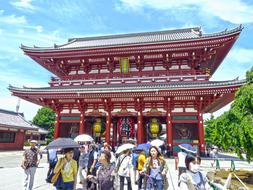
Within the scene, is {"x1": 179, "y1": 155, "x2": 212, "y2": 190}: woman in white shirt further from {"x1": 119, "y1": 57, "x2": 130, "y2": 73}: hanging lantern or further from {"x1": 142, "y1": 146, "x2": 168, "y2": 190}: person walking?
{"x1": 119, "y1": 57, "x2": 130, "y2": 73}: hanging lantern

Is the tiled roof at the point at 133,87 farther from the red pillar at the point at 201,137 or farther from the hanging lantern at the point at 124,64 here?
the red pillar at the point at 201,137

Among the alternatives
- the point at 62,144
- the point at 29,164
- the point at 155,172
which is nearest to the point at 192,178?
the point at 155,172

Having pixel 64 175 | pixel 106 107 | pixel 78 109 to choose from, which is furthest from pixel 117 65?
pixel 64 175

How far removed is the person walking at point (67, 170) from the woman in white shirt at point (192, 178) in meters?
2.48

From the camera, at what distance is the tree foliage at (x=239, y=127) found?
8258mm

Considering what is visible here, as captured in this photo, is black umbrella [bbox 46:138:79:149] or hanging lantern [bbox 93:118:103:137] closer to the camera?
black umbrella [bbox 46:138:79:149]

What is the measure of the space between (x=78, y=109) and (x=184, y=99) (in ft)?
33.6

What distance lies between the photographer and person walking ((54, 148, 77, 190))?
171 inches

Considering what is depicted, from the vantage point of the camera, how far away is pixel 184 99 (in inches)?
675

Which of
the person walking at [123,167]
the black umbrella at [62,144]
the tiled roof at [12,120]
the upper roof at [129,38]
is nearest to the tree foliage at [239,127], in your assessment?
the person walking at [123,167]

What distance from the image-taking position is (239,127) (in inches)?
333

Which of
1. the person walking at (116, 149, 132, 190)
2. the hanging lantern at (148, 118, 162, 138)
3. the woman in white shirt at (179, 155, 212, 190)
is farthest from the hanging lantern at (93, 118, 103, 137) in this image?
the woman in white shirt at (179, 155, 212, 190)

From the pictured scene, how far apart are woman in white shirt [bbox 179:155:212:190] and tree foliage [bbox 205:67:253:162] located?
5973mm

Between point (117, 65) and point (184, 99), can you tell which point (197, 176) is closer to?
point (184, 99)
